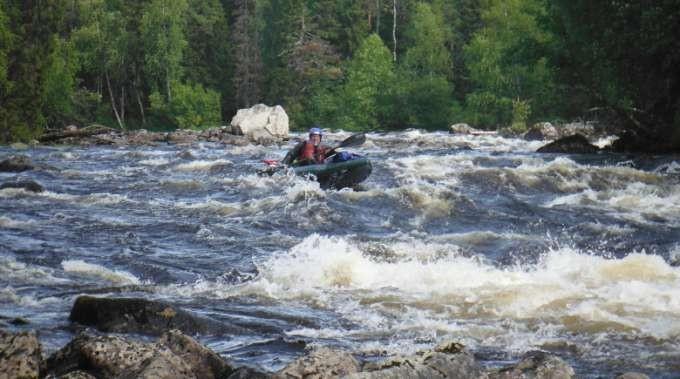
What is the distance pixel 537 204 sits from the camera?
15.4m

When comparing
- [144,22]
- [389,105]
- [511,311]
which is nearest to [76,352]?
[511,311]

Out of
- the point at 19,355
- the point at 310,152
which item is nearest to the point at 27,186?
the point at 310,152

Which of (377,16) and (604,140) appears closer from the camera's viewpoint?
(604,140)

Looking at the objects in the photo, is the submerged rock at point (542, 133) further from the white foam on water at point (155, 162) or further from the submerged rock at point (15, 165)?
the submerged rock at point (15, 165)

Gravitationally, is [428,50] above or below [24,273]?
below

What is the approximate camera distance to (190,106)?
178ft

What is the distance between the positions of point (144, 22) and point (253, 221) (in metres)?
44.0

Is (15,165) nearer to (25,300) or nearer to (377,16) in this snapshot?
(25,300)

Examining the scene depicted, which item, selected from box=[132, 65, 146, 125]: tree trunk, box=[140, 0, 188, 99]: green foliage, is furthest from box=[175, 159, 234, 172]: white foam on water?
box=[132, 65, 146, 125]: tree trunk

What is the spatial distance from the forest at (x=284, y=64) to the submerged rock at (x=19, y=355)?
20838 mm

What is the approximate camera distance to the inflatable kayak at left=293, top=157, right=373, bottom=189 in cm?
1645

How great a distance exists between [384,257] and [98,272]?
3197mm

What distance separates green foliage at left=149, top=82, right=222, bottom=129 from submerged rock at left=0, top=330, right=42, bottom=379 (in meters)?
48.5

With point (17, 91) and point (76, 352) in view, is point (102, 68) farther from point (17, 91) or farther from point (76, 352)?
point (76, 352)
